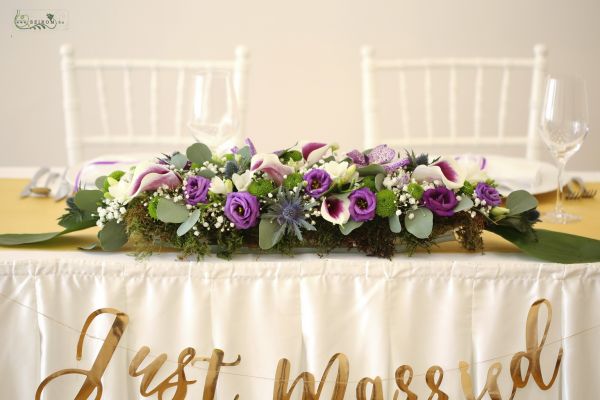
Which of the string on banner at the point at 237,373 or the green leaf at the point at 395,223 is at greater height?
the green leaf at the point at 395,223

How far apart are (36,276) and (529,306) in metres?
0.63

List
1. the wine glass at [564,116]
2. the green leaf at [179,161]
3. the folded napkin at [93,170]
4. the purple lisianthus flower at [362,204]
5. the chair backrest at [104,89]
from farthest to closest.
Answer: the chair backrest at [104,89], the folded napkin at [93,170], the wine glass at [564,116], the green leaf at [179,161], the purple lisianthus flower at [362,204]

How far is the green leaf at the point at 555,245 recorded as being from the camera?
948mm

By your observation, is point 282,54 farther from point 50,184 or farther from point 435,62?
point 50,184

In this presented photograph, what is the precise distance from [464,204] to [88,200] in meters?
0.51

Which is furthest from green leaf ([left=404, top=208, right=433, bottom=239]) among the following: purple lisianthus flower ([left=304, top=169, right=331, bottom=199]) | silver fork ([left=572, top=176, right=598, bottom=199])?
silver fork ([left=572, top=176, right=598, bottom=199])

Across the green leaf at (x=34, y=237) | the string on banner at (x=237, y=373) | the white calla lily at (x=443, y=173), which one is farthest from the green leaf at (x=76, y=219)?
the white calla lily at (x=443, y=173)

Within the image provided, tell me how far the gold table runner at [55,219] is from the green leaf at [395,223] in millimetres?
124

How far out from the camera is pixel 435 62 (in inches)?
82.0

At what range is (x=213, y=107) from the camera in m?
1.20

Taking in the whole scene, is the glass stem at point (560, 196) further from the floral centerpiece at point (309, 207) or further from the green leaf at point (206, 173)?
the green leaf at point (206, 173)

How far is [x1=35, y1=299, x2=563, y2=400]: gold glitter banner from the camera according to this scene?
929mm

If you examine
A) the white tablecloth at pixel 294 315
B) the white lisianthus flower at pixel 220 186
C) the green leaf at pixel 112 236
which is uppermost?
the white lisianthus flower at pixel 220 186

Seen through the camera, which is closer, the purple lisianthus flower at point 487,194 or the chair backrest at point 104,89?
the purple lisianthus flower at point 487,194
